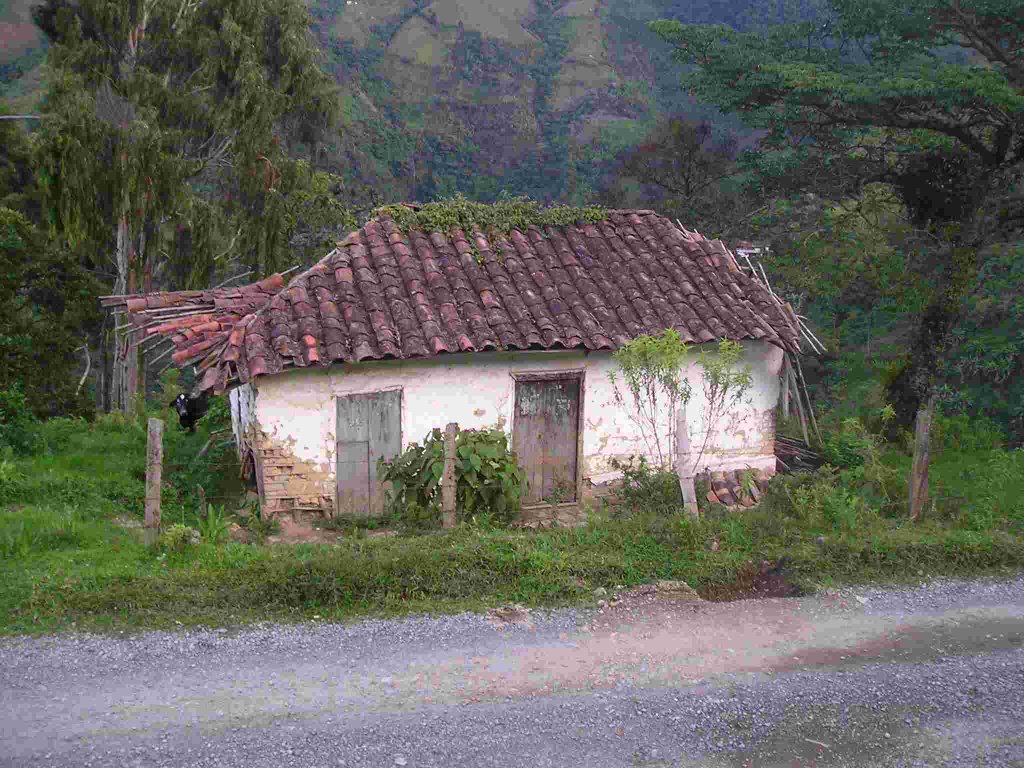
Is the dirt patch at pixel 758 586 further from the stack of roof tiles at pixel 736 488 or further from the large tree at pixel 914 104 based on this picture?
the large tree at pixel 914 104

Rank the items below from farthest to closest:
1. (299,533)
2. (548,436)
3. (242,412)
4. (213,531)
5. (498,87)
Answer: (498,87) < (242,412) < (548,436) < (299,533) < (213,531)

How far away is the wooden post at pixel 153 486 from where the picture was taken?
7082 mm

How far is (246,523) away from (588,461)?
3.91 m

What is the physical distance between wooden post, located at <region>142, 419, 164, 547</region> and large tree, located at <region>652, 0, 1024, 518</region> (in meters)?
10.8

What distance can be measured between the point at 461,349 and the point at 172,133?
13.7m

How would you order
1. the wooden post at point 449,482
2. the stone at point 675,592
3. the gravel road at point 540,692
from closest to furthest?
the gravel road at point 540,692, the stone at point 675,592, the wooden post at point 449,482

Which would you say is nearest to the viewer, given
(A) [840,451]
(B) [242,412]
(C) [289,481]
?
(C) [289,481]

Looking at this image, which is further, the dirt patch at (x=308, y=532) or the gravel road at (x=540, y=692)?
the dirt patch at (x=308, y=532)

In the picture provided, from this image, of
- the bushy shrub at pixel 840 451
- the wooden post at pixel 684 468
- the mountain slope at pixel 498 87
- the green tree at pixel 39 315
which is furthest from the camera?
the mountain slope at pixel 498 87

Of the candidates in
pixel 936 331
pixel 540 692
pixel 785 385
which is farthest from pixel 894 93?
pixel 540 692

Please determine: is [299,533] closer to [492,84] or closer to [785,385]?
[785,385]

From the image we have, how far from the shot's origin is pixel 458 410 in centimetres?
984

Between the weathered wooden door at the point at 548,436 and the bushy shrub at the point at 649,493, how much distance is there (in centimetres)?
93

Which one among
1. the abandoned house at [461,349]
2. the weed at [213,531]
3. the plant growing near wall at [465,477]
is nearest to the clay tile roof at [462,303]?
the abandoned house at [461,349]
